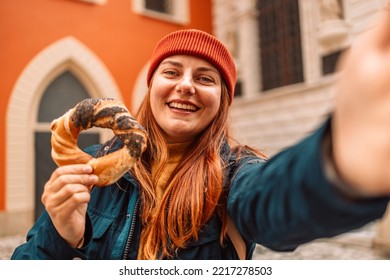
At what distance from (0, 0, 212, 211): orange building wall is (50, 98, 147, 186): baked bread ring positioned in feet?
3.22

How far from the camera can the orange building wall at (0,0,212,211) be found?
1360mm

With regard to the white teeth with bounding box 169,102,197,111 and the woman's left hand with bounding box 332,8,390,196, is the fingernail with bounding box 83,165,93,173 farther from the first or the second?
the woman's left hand with bounding box 332,8,390,196

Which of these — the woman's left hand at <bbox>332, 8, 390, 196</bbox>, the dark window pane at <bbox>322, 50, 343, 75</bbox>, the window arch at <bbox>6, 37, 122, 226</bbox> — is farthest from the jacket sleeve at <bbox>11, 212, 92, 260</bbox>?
the dark window pane at <bbox>322, 50, 343, 75</bbox>

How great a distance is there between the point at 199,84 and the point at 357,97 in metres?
0.30

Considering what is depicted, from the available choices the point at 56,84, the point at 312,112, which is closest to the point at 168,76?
the point at 56,84

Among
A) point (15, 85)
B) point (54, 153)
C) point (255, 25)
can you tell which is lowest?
point (54, 153)

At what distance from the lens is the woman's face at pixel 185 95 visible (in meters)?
0.46

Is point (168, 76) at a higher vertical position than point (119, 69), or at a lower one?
lower

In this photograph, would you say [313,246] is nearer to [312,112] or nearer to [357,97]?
[312,112]

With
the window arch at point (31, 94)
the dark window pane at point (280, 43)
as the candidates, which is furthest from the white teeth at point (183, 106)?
the dark window pane at point (280, 43)

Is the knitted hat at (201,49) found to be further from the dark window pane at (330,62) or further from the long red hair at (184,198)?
the dark window pane at (330,62)

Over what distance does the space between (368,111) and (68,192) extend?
28 cm

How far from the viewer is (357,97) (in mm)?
185

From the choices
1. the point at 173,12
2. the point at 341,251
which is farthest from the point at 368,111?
the point at 173,12
